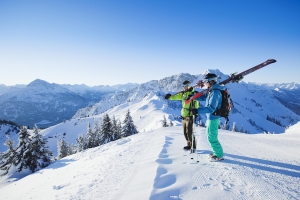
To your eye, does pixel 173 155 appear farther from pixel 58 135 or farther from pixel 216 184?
pixel 58 135

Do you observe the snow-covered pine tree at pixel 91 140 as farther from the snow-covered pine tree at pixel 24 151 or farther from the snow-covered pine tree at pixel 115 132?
the snow-covered pine tree at pixel 24 151

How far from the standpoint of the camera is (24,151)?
26.5 m

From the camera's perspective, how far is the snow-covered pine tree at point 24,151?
2583 cm

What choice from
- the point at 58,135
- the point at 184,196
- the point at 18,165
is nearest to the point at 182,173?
the point at 184,196

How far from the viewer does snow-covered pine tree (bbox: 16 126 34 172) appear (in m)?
25.8

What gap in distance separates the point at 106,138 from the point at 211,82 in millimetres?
42900

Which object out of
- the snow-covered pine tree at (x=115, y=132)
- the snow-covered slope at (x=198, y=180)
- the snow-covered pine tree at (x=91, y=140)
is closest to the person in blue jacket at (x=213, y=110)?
the snow-covered slope at (x=198, y=180)

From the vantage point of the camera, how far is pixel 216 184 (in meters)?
4.14

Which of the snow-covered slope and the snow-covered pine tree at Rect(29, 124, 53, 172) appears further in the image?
the snow-covered pine tree at Rect(29, 124, 53, 172)

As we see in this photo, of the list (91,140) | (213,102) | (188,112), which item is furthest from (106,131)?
(213,102)

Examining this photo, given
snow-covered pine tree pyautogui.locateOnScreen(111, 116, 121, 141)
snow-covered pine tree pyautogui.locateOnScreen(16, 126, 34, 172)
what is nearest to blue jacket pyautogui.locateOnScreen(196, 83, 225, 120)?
snow-covered pine tree pyautogui.locateOnScreen(16, 126, 34, 172)

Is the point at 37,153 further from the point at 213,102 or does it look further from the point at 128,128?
the point at 213,102

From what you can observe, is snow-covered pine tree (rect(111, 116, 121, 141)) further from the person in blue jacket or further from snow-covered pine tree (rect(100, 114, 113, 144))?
the person in blue jacket

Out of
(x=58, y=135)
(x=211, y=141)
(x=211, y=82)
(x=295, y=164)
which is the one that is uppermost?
(x=211, y=82)
